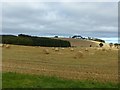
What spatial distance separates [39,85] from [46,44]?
71.4 metres

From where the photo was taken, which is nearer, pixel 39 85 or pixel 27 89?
pixel 27 89

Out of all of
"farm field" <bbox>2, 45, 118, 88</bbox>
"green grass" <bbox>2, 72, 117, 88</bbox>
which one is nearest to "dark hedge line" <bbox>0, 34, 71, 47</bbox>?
"farm field" <bbox>2, 45, 118, 88</bbox>

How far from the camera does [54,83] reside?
1352 cm

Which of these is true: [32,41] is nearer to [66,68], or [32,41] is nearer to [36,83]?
[66,68]

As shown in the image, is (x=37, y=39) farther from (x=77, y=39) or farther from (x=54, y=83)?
(x=54, y=83)

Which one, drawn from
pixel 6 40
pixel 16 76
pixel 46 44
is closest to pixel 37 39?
pixel 46 44

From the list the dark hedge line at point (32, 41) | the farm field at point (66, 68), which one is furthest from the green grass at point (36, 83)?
the dark hedge line at point (32, 41)

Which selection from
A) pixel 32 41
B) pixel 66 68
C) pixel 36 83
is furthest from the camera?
pixel 32 41

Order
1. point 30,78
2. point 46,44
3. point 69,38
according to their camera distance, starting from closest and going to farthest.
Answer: point 30,78 < point 46,44 < point 69,38

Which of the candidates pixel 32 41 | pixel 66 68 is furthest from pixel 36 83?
pixel 32 41

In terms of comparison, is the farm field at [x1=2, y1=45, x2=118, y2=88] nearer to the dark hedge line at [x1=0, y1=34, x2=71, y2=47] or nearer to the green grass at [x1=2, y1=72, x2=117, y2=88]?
the green grass at [x1=2, y1=72, x2=117, y2=88]

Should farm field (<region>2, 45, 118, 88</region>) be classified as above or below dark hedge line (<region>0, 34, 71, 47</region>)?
below

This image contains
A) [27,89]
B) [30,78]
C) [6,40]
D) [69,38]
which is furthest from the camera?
[69,38]

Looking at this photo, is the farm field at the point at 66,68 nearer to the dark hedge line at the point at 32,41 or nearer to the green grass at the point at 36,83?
the green grass at the point at 36,83
